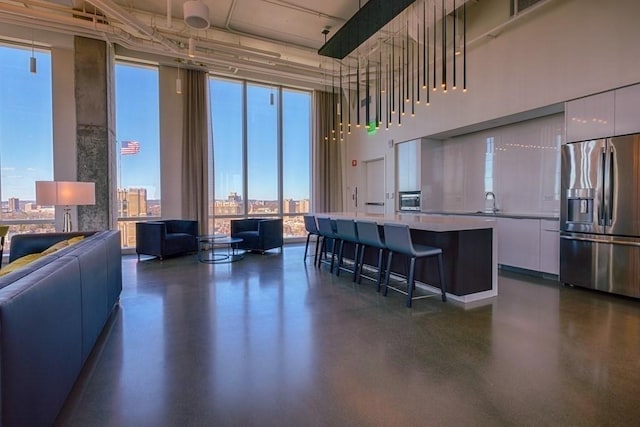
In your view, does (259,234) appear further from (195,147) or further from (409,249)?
(409,249)

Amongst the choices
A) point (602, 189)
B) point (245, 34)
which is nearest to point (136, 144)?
point (245, 34)

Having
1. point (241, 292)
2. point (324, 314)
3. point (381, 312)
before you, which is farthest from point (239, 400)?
point (241, 292)

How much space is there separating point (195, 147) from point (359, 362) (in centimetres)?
652

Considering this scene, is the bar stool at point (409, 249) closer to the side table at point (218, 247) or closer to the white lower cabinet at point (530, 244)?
the white lower cabinet at point (530, 244)

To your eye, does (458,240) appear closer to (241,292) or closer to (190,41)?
(241,292)

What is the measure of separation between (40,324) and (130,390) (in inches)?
32.6

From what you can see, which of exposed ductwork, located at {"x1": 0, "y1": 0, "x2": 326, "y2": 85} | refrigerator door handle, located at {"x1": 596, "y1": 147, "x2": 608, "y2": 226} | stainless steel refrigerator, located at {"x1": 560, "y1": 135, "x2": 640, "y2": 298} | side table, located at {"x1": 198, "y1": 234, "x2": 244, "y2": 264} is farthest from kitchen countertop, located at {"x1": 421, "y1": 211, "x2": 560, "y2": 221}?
exposed ductwork, located at {"x1": 0, "y1": 0, "x2": 326, "y2": 85}

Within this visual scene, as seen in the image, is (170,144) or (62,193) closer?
(62,193)

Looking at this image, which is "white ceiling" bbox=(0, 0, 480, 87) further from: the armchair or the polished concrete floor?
the polished concrete floor

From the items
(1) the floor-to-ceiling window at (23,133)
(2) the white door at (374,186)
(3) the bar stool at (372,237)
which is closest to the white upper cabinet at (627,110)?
(3) the bar stool at (372,237)

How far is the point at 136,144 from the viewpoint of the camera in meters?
7.29

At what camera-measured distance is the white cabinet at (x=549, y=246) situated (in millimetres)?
4691

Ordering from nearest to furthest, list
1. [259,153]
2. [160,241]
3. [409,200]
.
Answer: [160,241]
[409,200]
[259,153]

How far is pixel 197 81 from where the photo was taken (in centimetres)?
754
